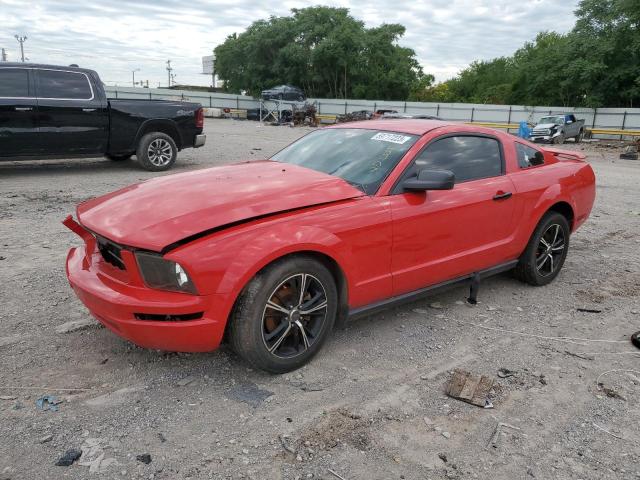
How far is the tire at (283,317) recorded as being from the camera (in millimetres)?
2934

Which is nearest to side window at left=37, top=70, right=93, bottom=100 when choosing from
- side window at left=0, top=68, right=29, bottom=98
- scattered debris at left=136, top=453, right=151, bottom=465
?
side window at left=0, top=68, right=29, bottom=98

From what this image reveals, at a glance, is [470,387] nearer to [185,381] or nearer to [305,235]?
[305,235]

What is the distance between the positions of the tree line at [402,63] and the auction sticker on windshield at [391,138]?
1564 inches

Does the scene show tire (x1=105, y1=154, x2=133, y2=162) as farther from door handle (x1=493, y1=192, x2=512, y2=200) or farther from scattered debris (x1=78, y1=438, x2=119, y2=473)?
scattered debris (x1=78, y1=438, x2=119, y2=473)

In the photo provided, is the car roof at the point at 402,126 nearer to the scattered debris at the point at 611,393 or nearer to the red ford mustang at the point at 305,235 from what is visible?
the red ford mustang at the point at 305,235

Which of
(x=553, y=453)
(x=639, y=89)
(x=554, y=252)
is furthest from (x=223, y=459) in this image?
(x=639, y=89)

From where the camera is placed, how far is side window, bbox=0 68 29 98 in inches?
341

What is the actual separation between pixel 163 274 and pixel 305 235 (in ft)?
2.71

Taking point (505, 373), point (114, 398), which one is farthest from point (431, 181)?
point (114, 398)

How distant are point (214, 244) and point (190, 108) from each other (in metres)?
8.73

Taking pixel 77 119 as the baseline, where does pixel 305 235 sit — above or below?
below

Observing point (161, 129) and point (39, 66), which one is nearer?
point (39, 66)

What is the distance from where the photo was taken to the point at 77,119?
925 centimetres

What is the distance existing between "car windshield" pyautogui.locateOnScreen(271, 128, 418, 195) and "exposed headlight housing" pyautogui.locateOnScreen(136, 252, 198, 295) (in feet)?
4.53
